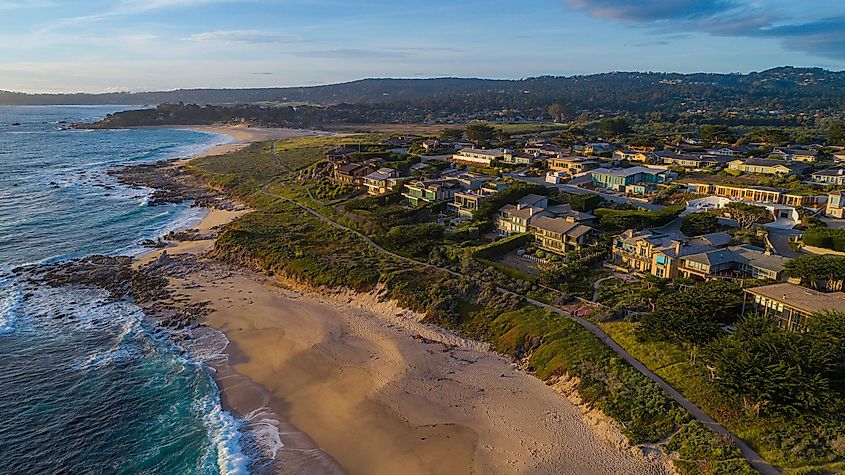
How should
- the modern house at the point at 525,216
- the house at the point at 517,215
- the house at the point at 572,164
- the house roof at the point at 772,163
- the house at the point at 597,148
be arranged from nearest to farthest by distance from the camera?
the modern house at the point at 525,216 < the house at the point at 517,215 < the house roof at the point at 772,163 < the house at the point at 572,164 < the house at the point at 597,148

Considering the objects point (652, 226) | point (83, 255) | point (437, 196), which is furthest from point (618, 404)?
point (83, 255)

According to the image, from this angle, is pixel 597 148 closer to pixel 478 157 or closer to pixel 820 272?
pixel 478 157

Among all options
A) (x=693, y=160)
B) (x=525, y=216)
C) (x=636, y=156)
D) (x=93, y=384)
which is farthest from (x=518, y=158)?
(x=93, y=384)

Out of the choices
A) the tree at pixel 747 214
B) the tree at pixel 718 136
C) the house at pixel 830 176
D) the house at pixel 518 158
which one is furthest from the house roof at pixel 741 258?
the tree at pixel 718 136

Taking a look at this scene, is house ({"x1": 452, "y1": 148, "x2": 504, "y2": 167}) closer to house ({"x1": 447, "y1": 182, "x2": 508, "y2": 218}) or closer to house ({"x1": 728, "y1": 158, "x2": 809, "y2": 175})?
house ({"x1": 447, "y1": 182, "x2": 508, "y2": 218})

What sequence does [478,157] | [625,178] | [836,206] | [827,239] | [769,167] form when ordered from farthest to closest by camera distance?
[478,157], [769,167], [625,178], [836,206], [827,239]

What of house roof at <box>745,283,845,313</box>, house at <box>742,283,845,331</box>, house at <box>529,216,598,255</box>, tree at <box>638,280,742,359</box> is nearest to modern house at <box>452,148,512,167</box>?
house at <box>529,216,598,255</box>

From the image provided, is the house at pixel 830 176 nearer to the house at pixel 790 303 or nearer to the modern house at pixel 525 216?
the modern house at pixel 525 216

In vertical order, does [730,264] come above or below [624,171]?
below
